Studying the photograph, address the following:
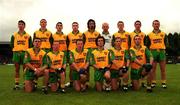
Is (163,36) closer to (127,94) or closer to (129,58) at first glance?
(129,58)

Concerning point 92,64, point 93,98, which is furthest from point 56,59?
point 93,98

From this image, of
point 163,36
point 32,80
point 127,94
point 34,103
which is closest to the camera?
point 34,103

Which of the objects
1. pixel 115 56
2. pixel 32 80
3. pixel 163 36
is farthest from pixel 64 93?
pixel 163 36

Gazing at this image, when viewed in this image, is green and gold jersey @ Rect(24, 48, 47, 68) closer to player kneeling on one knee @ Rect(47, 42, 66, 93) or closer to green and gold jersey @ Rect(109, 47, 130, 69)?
player kneeling on one knee @ Rect(47, 42, 66, 93)

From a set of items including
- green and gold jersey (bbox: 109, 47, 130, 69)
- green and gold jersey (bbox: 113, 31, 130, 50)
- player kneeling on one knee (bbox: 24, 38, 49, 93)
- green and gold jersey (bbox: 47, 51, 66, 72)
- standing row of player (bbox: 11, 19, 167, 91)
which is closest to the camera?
player kneeling on one knee (bbox: 24, 38, 49, 93)

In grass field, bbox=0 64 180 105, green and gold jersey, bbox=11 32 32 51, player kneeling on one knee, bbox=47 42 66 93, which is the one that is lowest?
grass field, bbox=0 64 180 105

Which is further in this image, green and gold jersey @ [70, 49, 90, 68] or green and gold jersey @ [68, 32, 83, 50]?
green and gold jersey @ [68, 32, 83, 50]

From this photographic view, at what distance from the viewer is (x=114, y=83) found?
483 inches

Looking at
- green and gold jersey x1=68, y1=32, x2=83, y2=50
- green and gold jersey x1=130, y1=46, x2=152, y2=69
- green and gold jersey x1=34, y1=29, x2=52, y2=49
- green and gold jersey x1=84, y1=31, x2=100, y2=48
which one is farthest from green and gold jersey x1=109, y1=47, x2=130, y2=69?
green and gold jersey x1=34, y1=29, x2=52, y2=49

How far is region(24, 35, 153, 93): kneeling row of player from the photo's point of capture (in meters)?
12.0

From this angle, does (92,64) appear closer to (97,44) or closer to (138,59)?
(97,44)

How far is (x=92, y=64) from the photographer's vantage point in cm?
1230

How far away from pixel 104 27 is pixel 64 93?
259cm

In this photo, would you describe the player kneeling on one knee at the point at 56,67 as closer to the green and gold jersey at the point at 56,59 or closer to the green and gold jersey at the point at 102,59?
the green and gold jersey at the point at 56,59
